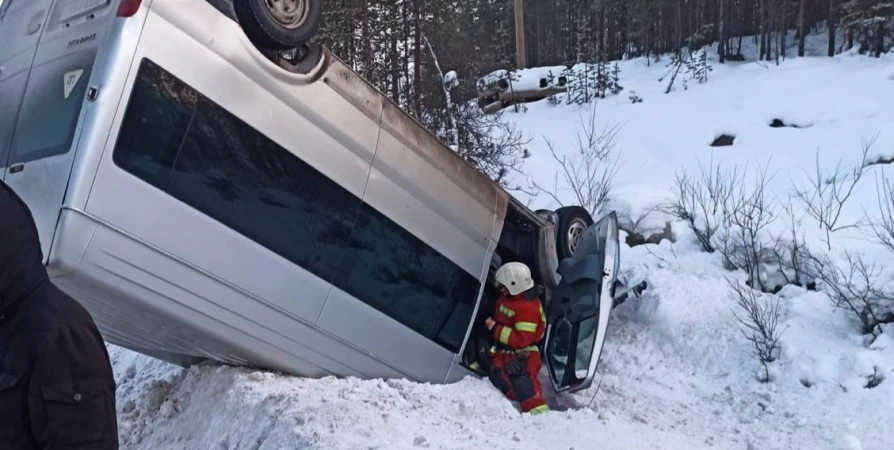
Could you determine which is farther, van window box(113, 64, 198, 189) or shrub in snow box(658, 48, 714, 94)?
shrub in snow box(658, 48, 714, 94)

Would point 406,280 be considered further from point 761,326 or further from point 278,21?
point 761,326

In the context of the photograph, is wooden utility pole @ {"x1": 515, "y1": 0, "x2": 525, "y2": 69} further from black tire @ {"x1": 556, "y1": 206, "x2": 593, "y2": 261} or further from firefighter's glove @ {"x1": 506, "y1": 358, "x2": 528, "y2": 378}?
firefighter's glove @ {"x1": 506, "y1": 358, "x2": 528, "y2": 378}

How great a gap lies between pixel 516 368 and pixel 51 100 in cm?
333

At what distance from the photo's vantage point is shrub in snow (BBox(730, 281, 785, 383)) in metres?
5.71

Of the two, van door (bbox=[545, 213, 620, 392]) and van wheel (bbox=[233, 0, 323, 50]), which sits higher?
van wheel (bbox=[233, 0, 323, 50])

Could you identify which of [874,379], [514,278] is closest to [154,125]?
[514,278]

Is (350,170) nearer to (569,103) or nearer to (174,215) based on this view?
(174,215)

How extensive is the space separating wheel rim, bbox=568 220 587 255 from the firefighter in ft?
3.68

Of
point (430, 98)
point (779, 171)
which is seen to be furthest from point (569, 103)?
point (430, 98)

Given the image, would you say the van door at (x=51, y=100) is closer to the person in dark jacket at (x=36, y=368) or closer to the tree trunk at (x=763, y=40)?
the person in dark jacket at (x=36, y=368)

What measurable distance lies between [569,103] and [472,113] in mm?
10594

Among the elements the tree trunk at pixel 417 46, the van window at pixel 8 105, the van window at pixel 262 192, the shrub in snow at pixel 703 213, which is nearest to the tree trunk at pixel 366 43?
the tree trunk at pixel 417 46

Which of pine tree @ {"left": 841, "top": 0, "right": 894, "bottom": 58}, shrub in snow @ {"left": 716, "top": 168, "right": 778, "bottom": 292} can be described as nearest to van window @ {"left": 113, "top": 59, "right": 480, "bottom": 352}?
shrub in snow @ {"left": 716, "top": 168, "right": 778, "bottom": 292}

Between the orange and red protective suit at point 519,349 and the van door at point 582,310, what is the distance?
8.2 inches
